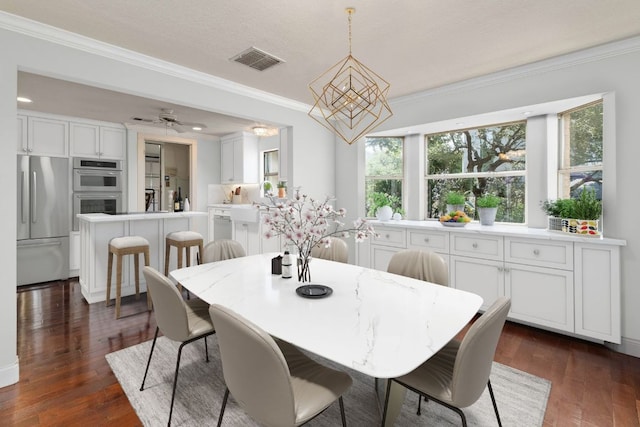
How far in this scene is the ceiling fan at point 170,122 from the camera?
11.9ft

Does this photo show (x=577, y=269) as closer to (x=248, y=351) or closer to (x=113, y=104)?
(x=248, y=351)

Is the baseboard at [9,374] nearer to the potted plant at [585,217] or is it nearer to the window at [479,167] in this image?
the window at [479,167]

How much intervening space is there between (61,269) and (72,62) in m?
3.46

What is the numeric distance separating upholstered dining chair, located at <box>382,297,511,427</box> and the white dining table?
0.32 ft

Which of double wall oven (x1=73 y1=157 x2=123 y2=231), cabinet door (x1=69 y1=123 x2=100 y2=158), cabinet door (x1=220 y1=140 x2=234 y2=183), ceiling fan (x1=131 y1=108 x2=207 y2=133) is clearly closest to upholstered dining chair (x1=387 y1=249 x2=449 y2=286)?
ceiling fan (x1=131 y1=108 x2=207 y2=133)

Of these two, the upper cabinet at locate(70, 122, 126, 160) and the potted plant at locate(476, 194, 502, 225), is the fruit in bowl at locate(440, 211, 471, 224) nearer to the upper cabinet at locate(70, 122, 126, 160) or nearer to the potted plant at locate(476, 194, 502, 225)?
the potted plant at locate(476, 194, 502, 225)

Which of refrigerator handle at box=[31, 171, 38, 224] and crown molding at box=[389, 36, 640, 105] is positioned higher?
crown molding at box=[389, 36, 640, 105]

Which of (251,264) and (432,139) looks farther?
(432,139)

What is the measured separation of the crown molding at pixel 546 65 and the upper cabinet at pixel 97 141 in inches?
187

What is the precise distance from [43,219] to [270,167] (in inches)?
137

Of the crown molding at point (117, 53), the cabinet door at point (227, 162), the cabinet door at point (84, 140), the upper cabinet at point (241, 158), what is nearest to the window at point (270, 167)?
the upper cabinet at point (241, 158)

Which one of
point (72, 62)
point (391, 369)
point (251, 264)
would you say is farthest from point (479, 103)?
point (72, 62)

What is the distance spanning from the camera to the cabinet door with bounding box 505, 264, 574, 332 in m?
2.79

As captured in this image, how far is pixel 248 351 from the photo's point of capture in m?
1.15
